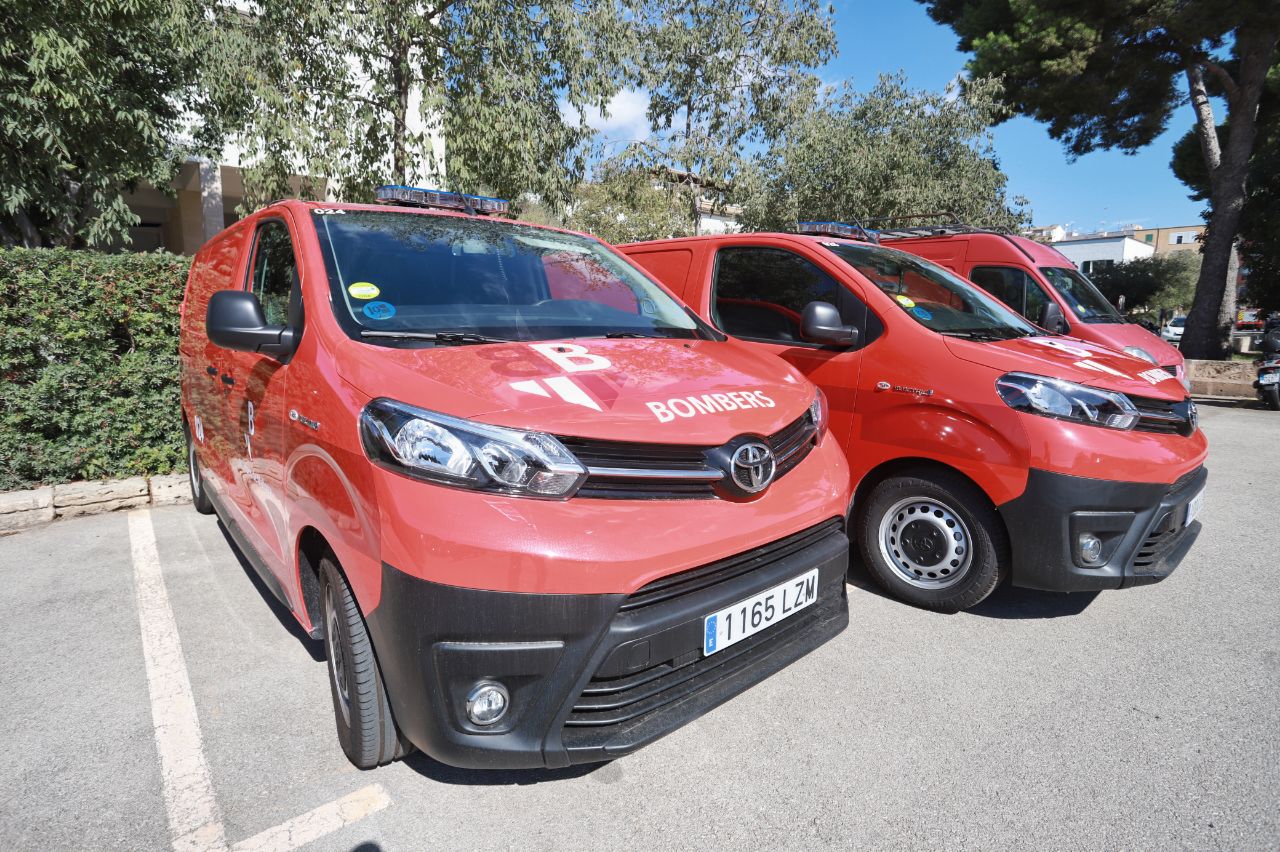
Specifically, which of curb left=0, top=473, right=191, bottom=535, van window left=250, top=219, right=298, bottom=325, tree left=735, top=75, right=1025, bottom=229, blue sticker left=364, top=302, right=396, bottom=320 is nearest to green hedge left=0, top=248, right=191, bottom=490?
curb left=0, top=473, right=191, bottom=535

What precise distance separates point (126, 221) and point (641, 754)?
414 inches

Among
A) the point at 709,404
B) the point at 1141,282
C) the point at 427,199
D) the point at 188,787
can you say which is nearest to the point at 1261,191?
the point at 1141,282

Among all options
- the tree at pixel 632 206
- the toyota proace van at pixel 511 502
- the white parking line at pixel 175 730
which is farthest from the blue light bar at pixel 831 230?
the tree at pixel 632 206

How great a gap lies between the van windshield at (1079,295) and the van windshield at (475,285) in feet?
20.8

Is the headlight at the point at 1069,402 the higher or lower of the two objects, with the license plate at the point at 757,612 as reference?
higher

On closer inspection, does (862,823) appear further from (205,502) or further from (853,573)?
(205,502)

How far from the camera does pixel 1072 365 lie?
3.06 m

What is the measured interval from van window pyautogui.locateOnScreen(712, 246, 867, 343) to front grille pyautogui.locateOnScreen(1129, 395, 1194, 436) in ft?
4.06

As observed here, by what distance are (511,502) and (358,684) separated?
2.48 feet

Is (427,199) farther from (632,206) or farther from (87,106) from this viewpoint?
(632,206)

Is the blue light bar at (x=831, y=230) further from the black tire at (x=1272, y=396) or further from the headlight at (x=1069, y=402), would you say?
the black tire at (x=1272, y=396)

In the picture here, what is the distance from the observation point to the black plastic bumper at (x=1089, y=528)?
2.81 metres

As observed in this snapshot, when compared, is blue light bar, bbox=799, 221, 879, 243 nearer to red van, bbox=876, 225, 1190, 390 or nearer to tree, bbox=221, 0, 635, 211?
red van, bbox=876, 225, 1190, 390

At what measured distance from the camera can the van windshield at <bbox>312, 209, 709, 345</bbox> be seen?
231 centimetres
